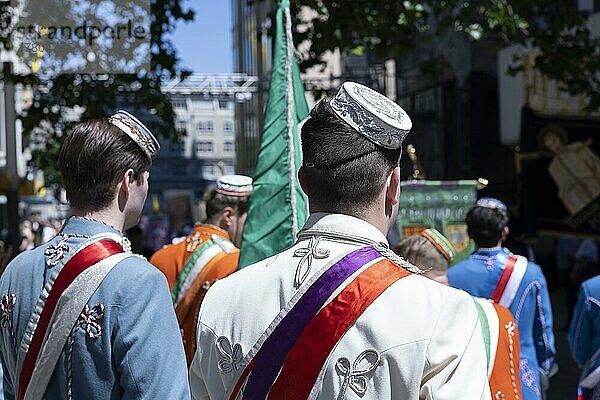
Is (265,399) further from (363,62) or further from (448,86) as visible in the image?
(363,62)

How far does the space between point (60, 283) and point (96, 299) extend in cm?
15

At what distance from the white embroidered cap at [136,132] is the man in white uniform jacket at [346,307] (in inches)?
21.1

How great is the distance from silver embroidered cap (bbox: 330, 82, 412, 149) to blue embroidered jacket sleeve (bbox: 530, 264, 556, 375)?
136 inches

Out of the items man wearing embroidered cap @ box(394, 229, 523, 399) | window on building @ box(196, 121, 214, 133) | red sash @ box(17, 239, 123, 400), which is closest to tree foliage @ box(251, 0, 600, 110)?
man wearing embroidered cap @ box(394, 229, 523, 399)

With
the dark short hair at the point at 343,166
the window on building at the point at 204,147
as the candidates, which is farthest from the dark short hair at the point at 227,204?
the window on building at the point at 204,147

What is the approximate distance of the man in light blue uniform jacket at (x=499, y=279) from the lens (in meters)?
5.28

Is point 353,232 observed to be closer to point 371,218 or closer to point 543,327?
point 371,218

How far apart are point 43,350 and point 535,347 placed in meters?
3.71

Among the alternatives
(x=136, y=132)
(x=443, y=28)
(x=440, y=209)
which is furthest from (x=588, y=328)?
(x=443, y=28)

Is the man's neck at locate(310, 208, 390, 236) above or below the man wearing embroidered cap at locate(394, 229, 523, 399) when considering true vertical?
above

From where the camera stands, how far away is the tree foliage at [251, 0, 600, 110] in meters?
8.51

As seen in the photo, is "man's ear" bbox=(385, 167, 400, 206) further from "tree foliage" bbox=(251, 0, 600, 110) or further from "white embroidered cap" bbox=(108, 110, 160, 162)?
"tree foliage" bbox=(251, 0, 600, 110)

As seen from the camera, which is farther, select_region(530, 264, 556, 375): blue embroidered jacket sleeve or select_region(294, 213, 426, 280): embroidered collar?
select_region(530, 264, 556, 375): blue embroidered jacket sleeve

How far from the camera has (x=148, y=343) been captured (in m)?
2.35
